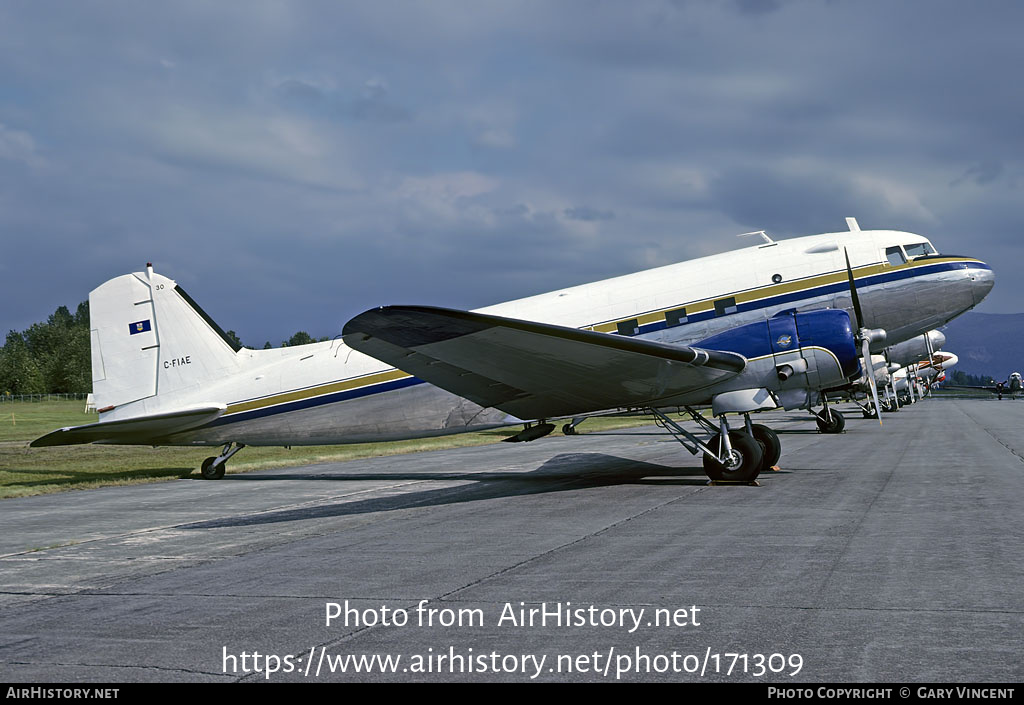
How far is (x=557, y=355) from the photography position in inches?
560

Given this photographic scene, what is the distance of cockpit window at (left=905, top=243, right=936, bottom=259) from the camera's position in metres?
18.5

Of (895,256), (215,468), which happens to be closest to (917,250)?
(895,256)

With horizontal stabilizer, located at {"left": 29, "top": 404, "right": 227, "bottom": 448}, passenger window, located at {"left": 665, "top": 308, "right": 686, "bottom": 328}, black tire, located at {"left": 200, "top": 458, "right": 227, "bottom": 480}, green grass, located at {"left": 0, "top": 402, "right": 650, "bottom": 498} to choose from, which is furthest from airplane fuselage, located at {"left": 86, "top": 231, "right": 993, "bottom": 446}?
green grass, located at {"left": 0, "top": 402, "right": 650, "bottom": 498}

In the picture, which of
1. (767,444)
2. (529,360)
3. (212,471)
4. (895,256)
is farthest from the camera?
(212,471)

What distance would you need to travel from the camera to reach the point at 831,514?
12.3m

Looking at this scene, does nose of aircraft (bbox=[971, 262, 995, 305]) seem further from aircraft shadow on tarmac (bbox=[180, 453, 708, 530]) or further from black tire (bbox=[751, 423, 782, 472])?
aircraft shadow on tarmac (bbox=[180, 453, 708, 530])

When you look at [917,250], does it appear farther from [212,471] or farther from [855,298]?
[212,471]

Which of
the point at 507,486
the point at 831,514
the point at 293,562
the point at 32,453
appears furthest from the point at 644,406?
the point at 32,453

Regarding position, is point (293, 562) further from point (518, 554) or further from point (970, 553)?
point (970, 553)

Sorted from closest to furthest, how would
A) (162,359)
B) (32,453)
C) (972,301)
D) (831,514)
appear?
(831,514) → (972,301) → (162,359) → (32,453)

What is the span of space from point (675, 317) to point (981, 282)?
6.84m

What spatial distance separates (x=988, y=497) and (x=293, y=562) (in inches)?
442

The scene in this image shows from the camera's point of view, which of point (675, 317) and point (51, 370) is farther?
point (51, 370)

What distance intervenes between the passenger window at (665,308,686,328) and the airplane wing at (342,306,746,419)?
190cm
